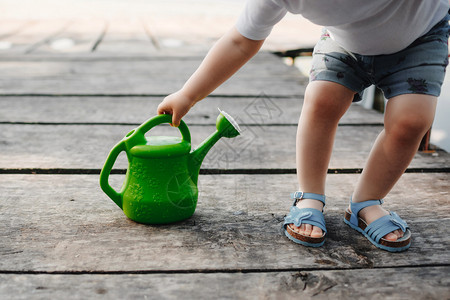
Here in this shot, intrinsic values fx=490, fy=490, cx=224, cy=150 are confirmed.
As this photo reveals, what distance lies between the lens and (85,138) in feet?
5.33

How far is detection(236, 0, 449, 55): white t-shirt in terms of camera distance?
923 mm

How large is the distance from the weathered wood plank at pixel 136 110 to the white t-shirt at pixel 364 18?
88cm

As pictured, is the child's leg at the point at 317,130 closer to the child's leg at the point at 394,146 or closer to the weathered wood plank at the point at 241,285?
the child's leg at the point at 394,146

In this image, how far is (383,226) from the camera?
976mm

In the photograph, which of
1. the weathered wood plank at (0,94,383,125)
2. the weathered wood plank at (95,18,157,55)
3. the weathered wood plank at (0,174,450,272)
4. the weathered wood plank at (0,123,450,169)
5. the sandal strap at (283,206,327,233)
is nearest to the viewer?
the weathered wood plank at (0,174,450,272)

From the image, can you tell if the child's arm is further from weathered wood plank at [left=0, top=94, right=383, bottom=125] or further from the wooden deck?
weathered wood plank at [left=0, top=94, right=383, bottom=125]

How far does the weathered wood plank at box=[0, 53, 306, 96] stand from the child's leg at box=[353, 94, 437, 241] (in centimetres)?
126

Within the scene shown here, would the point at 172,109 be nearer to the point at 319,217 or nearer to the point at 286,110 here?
the point at 319,217

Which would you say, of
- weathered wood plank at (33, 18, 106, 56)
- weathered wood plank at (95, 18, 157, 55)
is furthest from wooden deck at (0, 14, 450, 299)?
weathered wood plank at (95, 18, 157, 55)

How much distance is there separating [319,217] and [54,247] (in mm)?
533

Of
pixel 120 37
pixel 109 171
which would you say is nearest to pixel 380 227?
pixel 109 171

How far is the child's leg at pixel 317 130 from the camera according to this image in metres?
1.04

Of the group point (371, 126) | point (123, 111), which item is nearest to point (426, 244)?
point (371, 126)

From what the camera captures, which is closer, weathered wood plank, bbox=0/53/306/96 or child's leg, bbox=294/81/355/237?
child's leg, bbox=294/81/355/237
